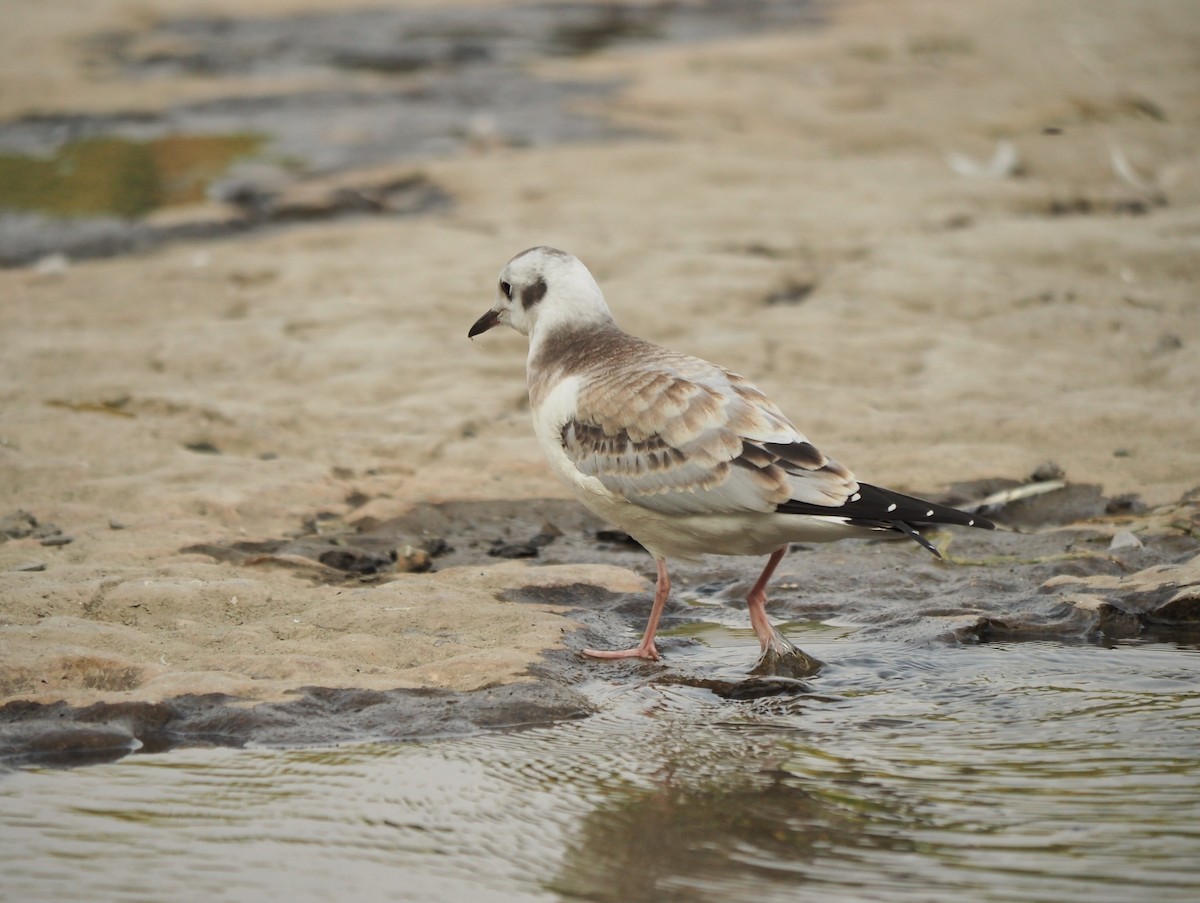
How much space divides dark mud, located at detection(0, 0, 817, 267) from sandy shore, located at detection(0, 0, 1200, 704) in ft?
2.57

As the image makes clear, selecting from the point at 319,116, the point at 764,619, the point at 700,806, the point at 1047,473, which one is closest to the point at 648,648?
the point at 764,619

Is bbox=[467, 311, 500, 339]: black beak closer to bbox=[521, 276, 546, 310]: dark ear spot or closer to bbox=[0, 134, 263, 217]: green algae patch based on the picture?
bbox=[521, 276, 546, 310]: dark ear spot

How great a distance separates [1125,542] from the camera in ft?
18.9

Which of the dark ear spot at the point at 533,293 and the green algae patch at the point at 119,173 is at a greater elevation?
the dark ear spot at the point at 533,293

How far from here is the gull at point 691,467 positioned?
15.9ft

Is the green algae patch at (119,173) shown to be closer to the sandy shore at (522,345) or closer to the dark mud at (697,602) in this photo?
the sandy shore at (522,345)

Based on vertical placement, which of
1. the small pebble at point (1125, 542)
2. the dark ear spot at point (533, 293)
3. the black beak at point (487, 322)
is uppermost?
the dark ear spot at point (533, 293)

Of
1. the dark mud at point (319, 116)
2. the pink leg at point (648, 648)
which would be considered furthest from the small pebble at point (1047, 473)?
the dark mud at point (319, 116)

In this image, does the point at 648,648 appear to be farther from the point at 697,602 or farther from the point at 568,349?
the point at 568,349

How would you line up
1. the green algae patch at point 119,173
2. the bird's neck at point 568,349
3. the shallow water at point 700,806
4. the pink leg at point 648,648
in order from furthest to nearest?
the green algae patch at point 119,173, the bird's neck at point 568,349, the pink leg at point 648,648, the shallow water at point 700,806

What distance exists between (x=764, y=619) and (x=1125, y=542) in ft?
5.55

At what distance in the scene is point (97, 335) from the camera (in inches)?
359

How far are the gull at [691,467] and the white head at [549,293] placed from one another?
18cm

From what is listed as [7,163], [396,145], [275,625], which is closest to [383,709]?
[275,625]
